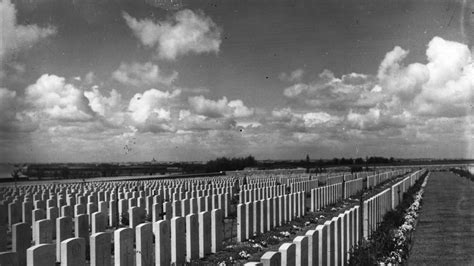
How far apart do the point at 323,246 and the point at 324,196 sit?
40.6 ft

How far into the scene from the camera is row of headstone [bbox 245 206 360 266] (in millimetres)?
4383

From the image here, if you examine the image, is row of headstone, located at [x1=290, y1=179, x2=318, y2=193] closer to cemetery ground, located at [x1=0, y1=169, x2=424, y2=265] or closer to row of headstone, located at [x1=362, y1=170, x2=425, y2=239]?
cemetery ground, located at [x1=0, y1=169, x2=424, y2=265]

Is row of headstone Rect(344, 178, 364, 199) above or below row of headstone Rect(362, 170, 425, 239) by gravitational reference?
below

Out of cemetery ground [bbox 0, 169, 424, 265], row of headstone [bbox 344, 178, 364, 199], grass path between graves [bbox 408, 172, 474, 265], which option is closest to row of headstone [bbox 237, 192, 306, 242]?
cemetery ground [bbox 0, 169, 424, 265]

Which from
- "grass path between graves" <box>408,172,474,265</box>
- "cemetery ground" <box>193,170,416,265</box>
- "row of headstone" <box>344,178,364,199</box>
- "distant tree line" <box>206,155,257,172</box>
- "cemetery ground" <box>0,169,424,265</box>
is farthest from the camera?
"distant tree line" <box>206,155,257,172</box>

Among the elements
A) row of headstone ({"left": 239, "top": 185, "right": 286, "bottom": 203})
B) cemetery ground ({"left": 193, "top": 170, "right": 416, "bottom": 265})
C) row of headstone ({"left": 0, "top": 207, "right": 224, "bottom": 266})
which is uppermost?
row of headstone ({"left": 0, "top": 207, "right": 224, "bottom": 266})

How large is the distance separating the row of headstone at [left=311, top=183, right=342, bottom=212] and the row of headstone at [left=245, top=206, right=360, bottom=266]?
802cm

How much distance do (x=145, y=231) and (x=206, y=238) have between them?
2.31 metres

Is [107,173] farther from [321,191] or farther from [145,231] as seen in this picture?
[145,231]

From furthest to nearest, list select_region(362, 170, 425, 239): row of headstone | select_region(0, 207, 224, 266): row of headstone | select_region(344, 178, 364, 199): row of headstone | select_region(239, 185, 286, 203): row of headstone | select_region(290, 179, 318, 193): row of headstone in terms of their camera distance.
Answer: select_region(344, 178, 364, 199): row of headstone, select_region(290, 179, 318, 193): row of headstone, select_region(239, 185, 286, 203): row of headstone, select_region(362, 170, 425, 239): row of headstone, select_region(0, 207, 224, 266): row of headstone

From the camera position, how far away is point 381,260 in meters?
7.14

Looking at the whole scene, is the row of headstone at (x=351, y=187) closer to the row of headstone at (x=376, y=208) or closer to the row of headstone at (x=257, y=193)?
the row of headstone at (x=257, y=193)

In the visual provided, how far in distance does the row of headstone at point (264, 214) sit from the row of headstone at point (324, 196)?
1813 millimetres

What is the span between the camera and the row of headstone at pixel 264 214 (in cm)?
1047
